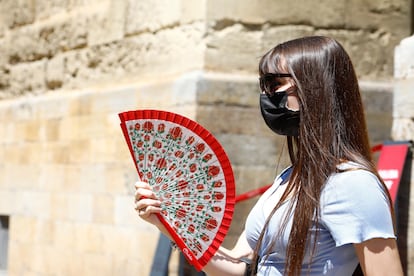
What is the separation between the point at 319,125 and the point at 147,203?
0.60 m

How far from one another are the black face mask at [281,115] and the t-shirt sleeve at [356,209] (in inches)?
10.4

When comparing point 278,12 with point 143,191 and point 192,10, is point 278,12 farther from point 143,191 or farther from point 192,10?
point 143,191

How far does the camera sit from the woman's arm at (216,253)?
2.54 meters

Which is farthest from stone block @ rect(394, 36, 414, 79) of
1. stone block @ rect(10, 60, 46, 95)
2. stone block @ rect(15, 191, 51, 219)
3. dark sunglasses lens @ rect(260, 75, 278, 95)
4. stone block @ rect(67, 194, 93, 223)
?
stone block @ rect(10, 60, 46, 95)

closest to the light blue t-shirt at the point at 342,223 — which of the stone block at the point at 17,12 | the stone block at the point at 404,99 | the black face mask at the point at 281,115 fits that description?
the black face mask at the point at 281,115

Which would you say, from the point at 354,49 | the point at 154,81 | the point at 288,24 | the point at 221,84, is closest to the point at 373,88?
the point at 354,49

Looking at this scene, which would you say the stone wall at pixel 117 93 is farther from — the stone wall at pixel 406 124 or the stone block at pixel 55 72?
the stone wall at pixel 406 124

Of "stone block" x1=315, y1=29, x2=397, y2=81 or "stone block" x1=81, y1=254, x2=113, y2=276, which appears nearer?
"stone block" x1=315, y1=29, x2=397, y2=81

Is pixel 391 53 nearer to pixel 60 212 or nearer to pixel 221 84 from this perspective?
pixel 221 84

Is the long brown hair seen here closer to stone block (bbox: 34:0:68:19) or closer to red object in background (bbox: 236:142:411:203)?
red object in background (bbox: 236:142:411:203)

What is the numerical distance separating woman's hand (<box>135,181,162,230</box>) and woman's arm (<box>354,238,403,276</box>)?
688 mm

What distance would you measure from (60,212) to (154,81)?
1.49 m

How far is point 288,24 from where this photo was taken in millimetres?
5070

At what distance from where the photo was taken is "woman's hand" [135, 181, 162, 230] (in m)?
2.53
